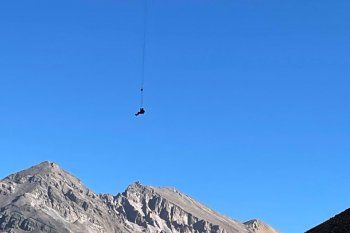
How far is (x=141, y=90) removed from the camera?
258 feet

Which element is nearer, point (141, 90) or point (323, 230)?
point (323, 230)

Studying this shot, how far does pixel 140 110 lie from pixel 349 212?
1186 inches

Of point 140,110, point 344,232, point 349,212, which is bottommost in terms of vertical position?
point 344,232

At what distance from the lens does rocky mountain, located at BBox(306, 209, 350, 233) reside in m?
59.4

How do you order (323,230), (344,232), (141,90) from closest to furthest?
1. (344,232)
2. (323,230)
3. (141,90)

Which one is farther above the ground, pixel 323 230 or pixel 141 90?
pixel 141 90

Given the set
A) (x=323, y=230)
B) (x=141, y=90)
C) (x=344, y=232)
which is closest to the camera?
(x=344, y=232)

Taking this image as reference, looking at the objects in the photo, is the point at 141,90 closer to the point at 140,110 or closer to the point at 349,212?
the point at 140,110

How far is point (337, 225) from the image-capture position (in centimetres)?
6169

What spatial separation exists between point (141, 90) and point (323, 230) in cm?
2887

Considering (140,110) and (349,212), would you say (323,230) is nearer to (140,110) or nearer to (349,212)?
(349,212)

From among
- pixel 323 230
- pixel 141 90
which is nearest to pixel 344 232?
pixel 323 230

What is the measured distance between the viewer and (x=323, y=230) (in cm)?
6275

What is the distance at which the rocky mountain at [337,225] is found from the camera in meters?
59.4
